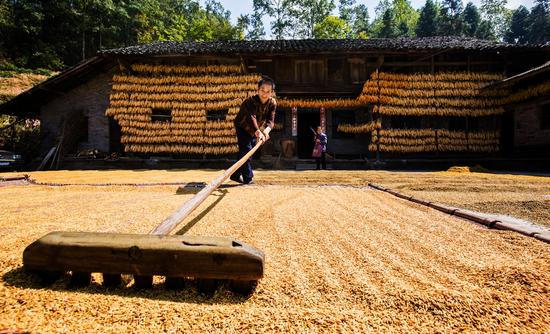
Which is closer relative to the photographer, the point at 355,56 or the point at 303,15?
the point at 355,56

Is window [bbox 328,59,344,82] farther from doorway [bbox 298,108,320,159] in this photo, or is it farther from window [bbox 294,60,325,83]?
doorway [bbox 298,108,320,159]

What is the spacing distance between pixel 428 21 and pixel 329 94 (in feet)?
120

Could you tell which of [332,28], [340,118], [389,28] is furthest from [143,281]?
[389,28]

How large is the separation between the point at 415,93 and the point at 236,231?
1076 cm

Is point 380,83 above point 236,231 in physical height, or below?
above

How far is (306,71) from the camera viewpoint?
1091 cm

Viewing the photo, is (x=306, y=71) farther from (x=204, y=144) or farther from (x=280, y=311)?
(x=280, y=311)

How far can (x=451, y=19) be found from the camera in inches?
1444

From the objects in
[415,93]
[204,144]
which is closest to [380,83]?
[415,93]

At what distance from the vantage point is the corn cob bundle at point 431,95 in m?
10.2

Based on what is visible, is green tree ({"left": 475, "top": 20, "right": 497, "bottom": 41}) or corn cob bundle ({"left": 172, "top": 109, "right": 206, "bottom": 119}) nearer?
corn cob bundle ({"left": 172, "top": 109, "right": 206, "bottom": 119})

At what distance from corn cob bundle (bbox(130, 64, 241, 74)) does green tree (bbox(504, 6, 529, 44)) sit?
43286mm

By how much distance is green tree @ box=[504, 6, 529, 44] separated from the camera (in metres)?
34.4

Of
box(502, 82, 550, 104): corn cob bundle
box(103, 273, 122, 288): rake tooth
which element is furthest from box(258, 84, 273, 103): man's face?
box(502, 82, 550, 104): corn cob bundle
